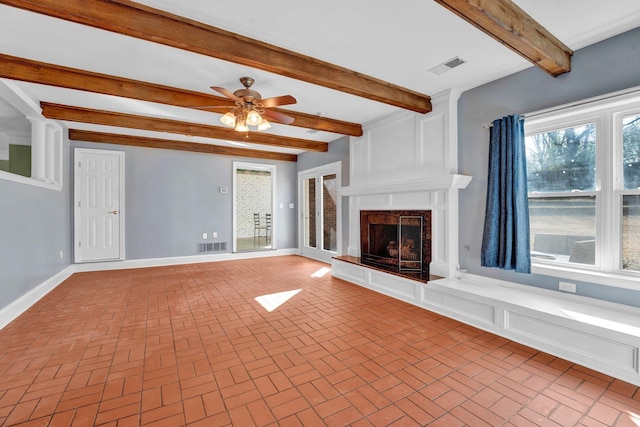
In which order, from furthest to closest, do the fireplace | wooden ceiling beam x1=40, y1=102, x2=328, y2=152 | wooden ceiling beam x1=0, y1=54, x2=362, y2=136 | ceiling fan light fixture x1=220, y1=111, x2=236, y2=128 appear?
wooden ceiling beam x1=40, y1=102, x2=328, y2=152
the fireplace
ceiling fan light fixture x1=220, y1=111, x2=236, y2=128
wooden ceiling beam x1=0, y1=54, x2=362, y2=136

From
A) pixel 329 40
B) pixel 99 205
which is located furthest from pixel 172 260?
pixel 329 40

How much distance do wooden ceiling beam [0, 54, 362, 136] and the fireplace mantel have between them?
2.33m

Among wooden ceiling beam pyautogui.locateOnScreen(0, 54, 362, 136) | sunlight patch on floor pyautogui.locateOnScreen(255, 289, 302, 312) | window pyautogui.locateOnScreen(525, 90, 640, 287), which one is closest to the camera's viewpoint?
window pyautogui.locateOnScreen(525, 90, 640, 287)

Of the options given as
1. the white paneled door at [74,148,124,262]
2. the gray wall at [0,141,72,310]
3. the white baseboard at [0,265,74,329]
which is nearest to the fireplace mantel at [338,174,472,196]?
the gray wall at [0,141,72,310]

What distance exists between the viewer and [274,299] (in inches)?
153

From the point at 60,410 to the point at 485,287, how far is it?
11.9 ft

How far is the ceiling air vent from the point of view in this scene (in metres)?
2.92

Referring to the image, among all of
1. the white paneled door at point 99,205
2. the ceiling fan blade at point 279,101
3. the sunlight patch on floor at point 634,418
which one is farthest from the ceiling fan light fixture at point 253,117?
the white paneled door at point 99,205

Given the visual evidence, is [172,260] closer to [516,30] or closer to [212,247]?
[212,247]

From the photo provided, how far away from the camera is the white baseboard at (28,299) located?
3043mm

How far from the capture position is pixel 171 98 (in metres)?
3.53

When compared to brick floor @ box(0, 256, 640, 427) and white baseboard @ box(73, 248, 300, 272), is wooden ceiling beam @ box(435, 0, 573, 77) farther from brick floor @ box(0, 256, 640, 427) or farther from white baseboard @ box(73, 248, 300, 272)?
white baseboard @ box(73, 248, 300, 272)

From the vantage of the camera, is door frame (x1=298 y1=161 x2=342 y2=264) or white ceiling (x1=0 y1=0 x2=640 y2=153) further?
door frame (x1=298 y1=161 x2=342 y2=264)

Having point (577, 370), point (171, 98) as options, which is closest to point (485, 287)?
point (577, 370)
